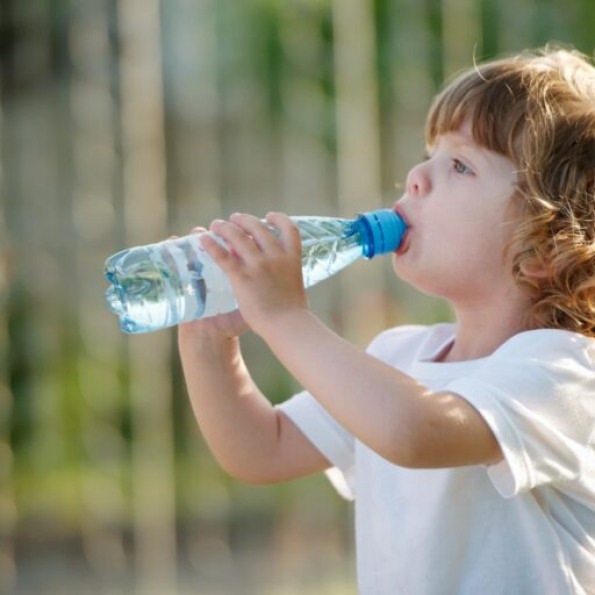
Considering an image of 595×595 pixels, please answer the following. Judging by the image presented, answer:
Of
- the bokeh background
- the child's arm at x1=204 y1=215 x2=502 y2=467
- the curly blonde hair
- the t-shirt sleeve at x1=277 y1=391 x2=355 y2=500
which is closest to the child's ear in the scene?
the curly blonde hair

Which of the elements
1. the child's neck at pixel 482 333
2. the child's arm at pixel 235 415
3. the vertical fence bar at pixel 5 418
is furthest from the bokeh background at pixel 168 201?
the child's neck at pixel 482 333

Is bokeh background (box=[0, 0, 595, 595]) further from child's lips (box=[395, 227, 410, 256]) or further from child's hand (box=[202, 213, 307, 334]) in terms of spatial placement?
child's hand (box=[202, 213, 307, 334])

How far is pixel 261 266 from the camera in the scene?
1521 mm

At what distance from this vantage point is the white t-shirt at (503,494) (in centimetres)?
151

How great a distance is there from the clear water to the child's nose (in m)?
0.10

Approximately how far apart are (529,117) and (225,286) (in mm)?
416

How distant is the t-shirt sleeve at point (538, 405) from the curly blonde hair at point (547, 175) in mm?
78

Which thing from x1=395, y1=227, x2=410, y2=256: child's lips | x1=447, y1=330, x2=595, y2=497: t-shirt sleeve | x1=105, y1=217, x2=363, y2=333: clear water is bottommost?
x1=447, y1=330, x2=595, y2=497: t-shirt sleeve

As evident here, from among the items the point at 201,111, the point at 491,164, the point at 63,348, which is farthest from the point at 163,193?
the point at 491,164

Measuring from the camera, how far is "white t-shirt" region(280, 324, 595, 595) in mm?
1514

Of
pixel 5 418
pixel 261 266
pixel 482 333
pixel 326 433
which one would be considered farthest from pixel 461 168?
pixel 5 418

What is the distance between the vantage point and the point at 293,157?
3170 millimetres

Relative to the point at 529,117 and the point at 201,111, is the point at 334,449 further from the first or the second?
the point at 201,111

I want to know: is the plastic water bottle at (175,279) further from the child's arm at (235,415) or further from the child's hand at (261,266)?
the child's hand at (261,266)
